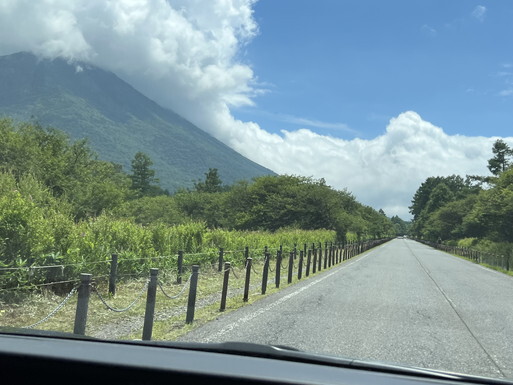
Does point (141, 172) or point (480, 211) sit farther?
point (141, 172)

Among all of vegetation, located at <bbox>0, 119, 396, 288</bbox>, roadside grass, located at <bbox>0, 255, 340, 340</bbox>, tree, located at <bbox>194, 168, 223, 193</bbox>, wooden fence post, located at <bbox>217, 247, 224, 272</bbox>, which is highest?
tree, located at <bbox>194, 168, 223, 193</bbox>

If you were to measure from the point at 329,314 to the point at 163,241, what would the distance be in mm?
7966

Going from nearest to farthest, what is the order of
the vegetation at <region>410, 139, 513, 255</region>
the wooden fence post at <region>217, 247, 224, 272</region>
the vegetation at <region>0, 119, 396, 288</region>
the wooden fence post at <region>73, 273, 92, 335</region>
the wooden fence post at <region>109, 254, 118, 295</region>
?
the wooden fence post at <region>73, 273, 92, 335</region> → the vegetation at <region>0, 119, 396, 288</region> → the wooden fence post at <region>109, 254, 118, 295</region> → the wooden fence post at <region>217, 247, 224, 272</region> → the vegetation at <region>410, 139, 513, 255</region>

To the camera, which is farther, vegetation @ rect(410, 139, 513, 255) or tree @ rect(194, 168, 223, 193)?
tree @ rect(194, 168, 223, 193)

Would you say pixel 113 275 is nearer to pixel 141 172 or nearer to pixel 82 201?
pixel 82 201

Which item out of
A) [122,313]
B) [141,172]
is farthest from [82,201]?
[141,172]

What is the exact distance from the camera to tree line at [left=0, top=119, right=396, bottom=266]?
9.14 meters

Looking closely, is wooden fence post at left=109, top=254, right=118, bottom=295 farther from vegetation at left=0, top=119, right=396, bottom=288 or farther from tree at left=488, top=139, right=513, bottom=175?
tree at left=488, top=139, right=513, bottom=175

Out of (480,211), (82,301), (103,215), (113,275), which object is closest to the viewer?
(82,301)

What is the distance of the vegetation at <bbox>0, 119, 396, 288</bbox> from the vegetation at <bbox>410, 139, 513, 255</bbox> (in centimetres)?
1621

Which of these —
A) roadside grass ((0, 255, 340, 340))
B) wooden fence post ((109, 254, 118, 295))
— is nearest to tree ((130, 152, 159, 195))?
roadside grass ((0, 255, 340, 340))

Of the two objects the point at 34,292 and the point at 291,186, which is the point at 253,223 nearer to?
the point at 291,186

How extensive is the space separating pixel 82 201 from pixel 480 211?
49426mm

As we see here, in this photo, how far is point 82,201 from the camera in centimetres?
3281
